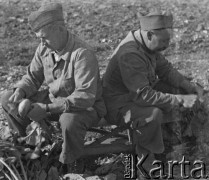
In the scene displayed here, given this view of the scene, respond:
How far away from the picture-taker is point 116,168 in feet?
17.1

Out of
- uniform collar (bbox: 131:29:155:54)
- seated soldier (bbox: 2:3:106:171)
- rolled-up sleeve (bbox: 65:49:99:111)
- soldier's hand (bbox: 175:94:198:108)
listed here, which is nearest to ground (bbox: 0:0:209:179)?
soldier's hand (bbox: 175:94:198:108)

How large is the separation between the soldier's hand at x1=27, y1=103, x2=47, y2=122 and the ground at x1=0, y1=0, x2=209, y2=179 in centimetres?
Answer: 247

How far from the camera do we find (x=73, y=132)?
469cm

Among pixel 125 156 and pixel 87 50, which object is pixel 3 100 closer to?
pixel 87 50

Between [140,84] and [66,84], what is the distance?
71cm

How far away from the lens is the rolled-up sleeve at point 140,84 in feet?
16.0

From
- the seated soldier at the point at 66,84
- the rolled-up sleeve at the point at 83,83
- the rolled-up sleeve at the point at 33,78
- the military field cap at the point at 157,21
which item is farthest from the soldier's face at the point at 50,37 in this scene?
the military field cap at the point at 157,21

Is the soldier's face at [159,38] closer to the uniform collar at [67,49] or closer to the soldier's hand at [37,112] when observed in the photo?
the uniform collar at [67,49]

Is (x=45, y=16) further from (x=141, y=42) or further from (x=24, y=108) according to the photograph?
(x=141, y=42)

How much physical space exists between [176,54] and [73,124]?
395 centimetres

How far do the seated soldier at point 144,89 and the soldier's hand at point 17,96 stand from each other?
2.89 ft

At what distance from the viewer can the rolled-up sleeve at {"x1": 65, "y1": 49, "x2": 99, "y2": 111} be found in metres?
4.66

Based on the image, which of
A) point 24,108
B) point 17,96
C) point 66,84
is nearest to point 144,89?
point 66,84

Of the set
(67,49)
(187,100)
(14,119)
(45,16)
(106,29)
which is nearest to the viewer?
(45,16)
